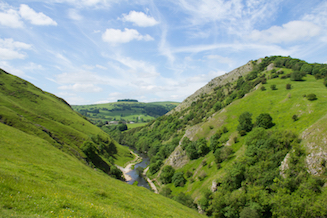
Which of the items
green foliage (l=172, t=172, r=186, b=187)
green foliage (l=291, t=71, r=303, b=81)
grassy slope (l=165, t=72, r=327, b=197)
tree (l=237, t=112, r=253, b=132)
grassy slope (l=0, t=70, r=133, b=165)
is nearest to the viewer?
grassy slope (l=0, t=70, r=133, b=165)

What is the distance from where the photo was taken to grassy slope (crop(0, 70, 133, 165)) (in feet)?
190

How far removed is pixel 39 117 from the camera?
265 ft

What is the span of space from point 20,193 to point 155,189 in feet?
277

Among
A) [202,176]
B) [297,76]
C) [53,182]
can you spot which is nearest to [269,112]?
[202,176]

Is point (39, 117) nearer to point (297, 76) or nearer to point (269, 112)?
point (269, 112)

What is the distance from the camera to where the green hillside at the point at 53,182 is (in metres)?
13.3

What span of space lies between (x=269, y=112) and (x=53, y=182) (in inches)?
3695

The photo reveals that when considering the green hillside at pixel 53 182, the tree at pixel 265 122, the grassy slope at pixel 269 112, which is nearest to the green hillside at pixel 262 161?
the grassy slope at pixel 269 112

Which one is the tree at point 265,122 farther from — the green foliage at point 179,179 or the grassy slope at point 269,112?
the green foliage at point 179,179

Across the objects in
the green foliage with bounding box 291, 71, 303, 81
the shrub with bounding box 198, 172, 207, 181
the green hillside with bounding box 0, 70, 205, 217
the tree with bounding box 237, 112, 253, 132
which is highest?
the green foliage with bounding box 291, 71, 303, 81

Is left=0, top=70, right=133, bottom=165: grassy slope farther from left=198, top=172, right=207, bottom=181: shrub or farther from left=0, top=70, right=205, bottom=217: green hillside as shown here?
left=198, top=172, right=207, bottom=181: shrub

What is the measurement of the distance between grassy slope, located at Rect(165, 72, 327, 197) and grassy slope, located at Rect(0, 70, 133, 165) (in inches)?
2268

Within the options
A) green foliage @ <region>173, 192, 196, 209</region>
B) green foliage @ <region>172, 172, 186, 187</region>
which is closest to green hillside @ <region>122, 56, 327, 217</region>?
green foliage @ <region>172, 172, 186, 187</region>

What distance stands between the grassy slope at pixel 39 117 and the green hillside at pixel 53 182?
286 millimetres
